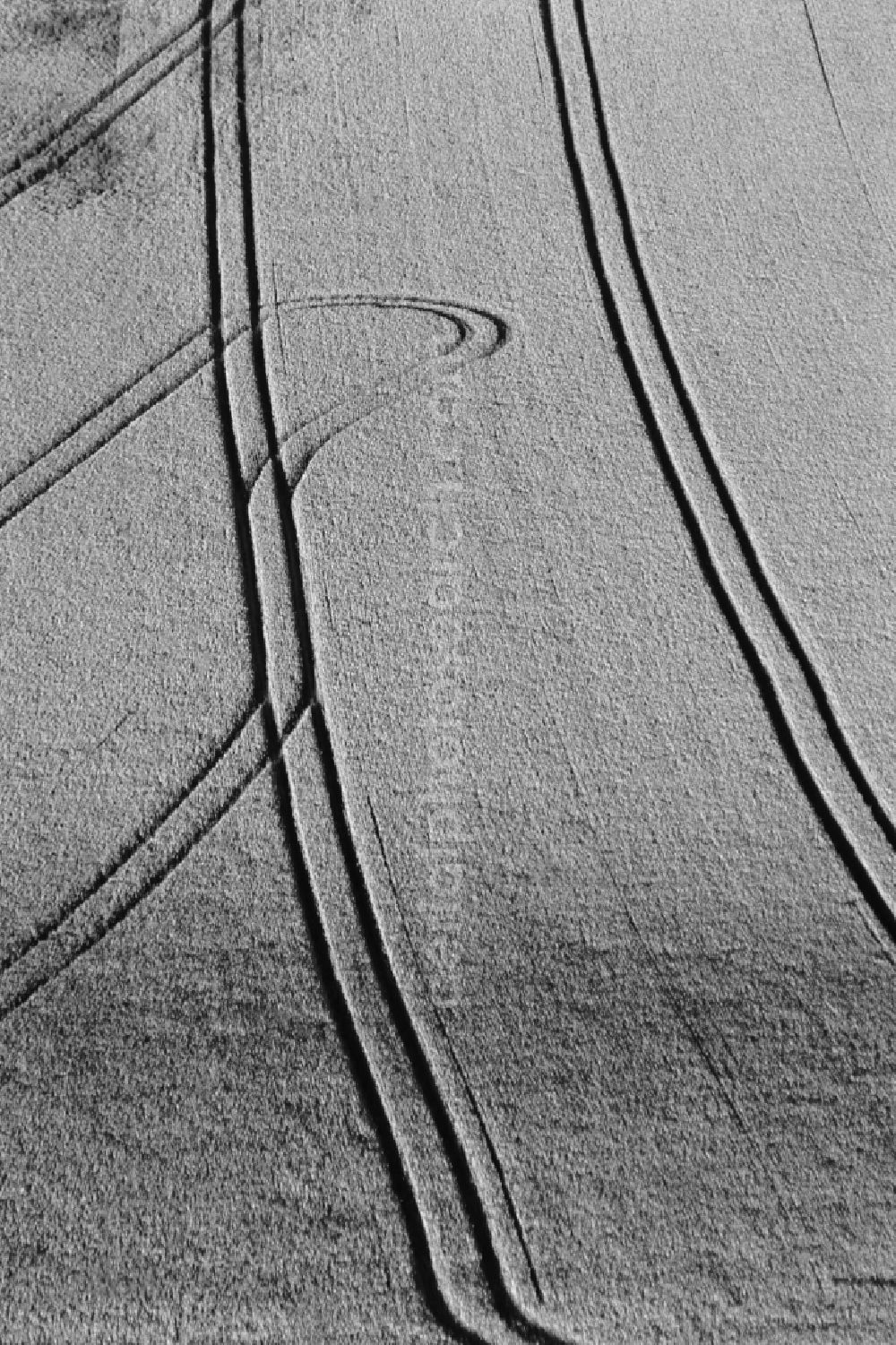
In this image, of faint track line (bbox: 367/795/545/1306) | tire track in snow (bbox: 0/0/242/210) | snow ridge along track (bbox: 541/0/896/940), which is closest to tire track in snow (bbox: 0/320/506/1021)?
faint track line (bbox: 367/795/545/1306)

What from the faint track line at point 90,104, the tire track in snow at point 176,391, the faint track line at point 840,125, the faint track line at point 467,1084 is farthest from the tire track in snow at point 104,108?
the faint track line at point 467,1084

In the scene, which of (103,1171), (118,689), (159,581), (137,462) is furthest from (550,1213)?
(137,462)

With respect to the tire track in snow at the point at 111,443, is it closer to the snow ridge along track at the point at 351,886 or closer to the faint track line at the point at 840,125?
the snow ridge along track at the point at 351,886

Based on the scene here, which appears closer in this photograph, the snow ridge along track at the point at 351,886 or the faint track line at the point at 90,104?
the snow ridge along track at the point at 351,886

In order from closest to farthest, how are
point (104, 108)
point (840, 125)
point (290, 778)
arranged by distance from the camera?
point (290, 778), point (840, 125), point (104, 108)

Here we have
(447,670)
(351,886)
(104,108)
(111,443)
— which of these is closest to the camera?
(351,886)

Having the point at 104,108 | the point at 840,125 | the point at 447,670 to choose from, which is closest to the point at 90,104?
the point at 104,108

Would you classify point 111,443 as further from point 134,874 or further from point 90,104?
point 90,104
